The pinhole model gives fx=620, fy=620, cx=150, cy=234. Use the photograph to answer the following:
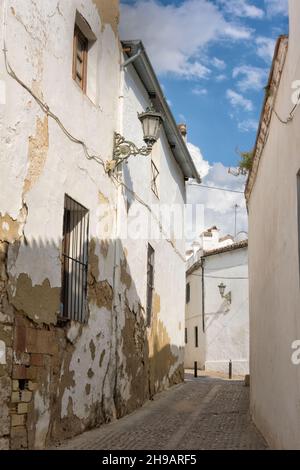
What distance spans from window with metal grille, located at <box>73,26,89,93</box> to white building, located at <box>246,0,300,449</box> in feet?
8.33

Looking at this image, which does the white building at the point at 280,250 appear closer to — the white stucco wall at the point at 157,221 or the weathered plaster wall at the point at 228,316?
the white stucco wall at the point at 157,221

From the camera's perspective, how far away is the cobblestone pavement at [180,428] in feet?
23.8

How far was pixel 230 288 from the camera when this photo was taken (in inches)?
1006

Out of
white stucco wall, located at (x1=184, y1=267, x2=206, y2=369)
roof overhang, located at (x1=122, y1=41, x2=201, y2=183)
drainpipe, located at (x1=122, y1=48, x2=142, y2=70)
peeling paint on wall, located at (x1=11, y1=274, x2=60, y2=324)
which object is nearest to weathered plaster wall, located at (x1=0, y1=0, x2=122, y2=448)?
peeling paint on wall, located at (x1=11, y1=274, x2=60, y2=324)

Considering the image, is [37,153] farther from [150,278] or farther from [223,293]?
[223,293]

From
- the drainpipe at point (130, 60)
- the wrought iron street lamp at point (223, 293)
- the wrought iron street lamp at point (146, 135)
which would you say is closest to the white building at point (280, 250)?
the wrought iron street lamp at point (146, 135)

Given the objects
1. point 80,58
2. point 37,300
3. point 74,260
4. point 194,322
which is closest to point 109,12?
point 80,58

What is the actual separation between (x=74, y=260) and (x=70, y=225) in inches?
22.3

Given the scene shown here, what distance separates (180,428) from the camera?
8664 mm

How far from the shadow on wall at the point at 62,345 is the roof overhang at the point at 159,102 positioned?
3350 mm

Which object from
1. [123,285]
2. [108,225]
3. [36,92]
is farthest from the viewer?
[123,285]

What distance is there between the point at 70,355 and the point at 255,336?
3353 mm

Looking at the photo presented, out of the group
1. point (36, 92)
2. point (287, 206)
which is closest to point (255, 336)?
point (287, 206)

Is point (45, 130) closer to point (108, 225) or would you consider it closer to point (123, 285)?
point (108, 225)
